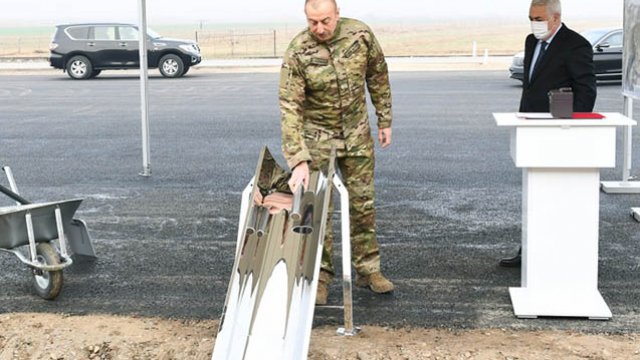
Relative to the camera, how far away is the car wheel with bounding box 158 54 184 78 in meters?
28.2

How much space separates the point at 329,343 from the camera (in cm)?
507

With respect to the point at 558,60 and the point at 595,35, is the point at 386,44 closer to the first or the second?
the point at 595,35

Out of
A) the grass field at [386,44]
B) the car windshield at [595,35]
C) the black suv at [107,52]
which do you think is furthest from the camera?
the grass field at [386,44]

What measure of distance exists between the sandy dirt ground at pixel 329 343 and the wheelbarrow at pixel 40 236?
477mm

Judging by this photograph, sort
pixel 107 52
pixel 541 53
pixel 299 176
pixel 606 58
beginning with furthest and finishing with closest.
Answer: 1. pixel 107 52
2. pixel 606 58
3. pixel 541 53
4. pixel 299 176

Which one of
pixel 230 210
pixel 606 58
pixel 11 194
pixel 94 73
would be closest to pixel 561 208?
pixel 11 194

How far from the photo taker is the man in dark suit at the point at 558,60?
598cm

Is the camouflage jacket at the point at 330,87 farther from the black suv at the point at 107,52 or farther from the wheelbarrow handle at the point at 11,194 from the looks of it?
the black suv at the point at 107,52

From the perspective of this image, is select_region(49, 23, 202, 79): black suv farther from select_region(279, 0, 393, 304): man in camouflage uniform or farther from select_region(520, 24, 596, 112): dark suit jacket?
select_region(279, 0, 393, 304): man in camouflage uniform

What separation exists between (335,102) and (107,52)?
78.1ft

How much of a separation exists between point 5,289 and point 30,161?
18.7ft

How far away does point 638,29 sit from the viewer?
7910 millimetres

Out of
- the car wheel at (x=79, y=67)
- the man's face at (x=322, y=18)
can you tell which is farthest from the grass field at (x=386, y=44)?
the man's face at (x=322, y=18)

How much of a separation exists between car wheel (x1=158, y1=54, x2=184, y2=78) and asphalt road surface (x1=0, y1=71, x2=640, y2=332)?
32.6 feet
